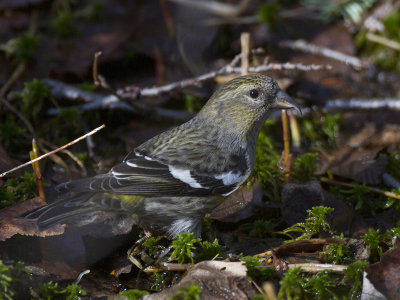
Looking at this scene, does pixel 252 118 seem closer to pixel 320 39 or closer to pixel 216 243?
pixel 216 243

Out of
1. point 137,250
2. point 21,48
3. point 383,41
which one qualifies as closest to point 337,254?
point 137,250

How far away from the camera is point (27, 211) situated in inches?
157

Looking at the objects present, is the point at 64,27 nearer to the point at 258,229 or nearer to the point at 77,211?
the point at 77,211

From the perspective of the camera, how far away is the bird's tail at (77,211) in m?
3.80

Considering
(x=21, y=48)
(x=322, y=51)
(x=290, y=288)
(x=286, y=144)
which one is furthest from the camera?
(x=322, y=51)

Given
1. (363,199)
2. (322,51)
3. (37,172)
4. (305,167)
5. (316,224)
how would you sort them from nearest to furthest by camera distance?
(316,224) → (37,172) → (363,199) → (305,167) → (322,51)

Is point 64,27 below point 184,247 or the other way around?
the other way around

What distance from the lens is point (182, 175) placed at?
13.7 ft

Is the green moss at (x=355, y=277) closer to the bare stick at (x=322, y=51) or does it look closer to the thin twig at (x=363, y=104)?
the thin twig at (x=363, y=104)

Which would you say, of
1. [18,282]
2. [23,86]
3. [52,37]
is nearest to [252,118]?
[18,282]

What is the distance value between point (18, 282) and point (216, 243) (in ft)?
4.30

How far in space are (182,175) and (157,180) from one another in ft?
0.64

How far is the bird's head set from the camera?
4.47 m

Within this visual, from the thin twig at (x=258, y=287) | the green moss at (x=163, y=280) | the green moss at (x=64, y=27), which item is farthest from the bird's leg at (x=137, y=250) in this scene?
the green moss at (x=64, y=27)
